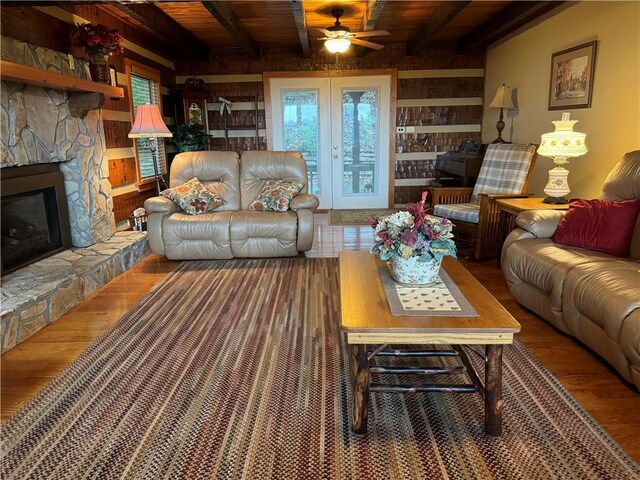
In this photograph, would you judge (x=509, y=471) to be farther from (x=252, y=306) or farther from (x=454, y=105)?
(x=454, y=105)

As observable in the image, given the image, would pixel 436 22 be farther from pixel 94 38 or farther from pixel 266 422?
pixel 266 422

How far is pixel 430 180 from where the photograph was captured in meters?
6.43

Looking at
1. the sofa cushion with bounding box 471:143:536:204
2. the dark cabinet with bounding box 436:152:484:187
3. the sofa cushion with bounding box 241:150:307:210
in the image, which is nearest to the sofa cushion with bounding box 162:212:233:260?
the sofa cushion with bounding box 241:150:307:210

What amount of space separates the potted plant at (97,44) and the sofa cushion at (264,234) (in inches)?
64.6

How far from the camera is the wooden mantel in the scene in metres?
2.72

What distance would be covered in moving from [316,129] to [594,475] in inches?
221

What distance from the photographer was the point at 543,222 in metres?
2.91

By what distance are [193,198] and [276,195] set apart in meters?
0.78

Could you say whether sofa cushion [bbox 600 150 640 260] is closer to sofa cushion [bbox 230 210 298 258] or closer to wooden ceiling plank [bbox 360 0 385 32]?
wooden ceiling plank [bbox 360 0 385 32]

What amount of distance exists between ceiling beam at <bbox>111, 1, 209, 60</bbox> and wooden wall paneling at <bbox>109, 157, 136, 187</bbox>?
1.34m

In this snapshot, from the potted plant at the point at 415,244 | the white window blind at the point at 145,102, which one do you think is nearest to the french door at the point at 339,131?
the white window blind at the point at 145,102

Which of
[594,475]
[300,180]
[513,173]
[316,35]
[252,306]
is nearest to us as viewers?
[594,475]

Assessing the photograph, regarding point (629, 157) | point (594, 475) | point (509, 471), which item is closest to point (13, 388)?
point (509, 471)

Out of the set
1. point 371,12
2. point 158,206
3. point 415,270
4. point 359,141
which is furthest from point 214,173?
point 415,270
